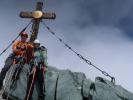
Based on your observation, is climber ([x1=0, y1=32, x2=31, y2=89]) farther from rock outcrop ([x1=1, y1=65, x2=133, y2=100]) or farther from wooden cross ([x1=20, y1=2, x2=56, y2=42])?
wooden cross ([x1=20, y1=2, x2=56, y2=42])

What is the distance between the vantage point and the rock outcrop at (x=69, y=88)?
640 inches

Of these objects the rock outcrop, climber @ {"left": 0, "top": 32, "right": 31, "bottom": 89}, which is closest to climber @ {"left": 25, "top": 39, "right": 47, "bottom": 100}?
the rock outcrop

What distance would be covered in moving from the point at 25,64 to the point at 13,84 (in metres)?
1.04

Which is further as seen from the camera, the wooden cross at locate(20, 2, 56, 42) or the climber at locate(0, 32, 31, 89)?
the wooden cross at locate(20, 2, 56, 42)

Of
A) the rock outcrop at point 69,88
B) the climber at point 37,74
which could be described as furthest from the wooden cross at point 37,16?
the rock outcrop at point 69,88

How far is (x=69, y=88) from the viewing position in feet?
54.3

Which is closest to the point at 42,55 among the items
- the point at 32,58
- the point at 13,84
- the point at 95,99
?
the point at 32,58

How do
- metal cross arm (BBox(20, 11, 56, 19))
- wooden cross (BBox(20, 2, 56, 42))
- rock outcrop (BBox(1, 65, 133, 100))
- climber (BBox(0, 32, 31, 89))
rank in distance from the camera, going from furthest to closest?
metal cross arm (BBox(20, 11, 56, 19)) → wooden cross (BBox(20, 2, 56, 42)) → climber (BBox(0, 32, 31, 89)) → rock outcrop (BBox(1, 65, 133, 100))

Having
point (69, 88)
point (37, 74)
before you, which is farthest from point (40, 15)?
point (69, 88)

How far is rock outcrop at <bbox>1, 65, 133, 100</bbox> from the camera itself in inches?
640

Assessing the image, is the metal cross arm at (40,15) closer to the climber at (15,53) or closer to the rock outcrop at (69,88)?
the climber at (15,53)

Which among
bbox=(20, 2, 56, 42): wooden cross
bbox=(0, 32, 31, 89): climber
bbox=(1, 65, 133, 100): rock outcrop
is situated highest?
bbox=(20, 2, 56, 42): wooden cross

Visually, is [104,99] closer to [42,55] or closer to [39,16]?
[42,55]

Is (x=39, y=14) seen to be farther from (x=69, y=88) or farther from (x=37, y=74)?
(x=69, y=88)
